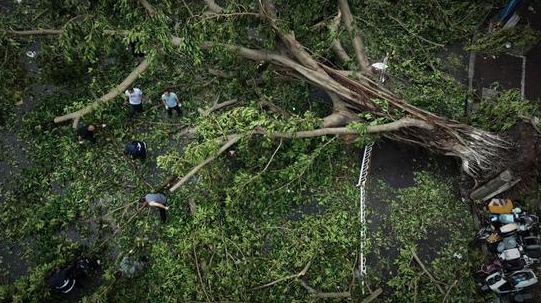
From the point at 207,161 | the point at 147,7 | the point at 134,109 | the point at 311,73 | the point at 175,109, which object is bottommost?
the point at 134,109

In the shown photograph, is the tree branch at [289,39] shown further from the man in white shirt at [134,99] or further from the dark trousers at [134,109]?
the dark trousers at [134,109]

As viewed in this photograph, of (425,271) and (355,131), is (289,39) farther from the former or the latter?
(425,271)

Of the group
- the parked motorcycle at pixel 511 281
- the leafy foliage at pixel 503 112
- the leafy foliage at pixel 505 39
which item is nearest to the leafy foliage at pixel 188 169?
the parked motorcycle at pixel 511 281

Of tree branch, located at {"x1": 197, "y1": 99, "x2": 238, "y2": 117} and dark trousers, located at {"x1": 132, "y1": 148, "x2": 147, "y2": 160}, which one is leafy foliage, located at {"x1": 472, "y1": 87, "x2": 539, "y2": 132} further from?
dark trousers, located at {"x1": 132, "y1": 148, "x2": 147, "y2": 160}

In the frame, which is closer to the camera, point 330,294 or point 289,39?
point 330,294

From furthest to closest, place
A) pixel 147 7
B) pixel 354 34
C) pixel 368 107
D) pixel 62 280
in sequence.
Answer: pixel 354 34, pixel 368 107, pixel 147 7, pixel 62 280

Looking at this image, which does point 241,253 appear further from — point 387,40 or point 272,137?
point 387,40

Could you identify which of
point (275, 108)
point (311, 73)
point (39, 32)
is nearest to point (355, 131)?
point (311, 73)
